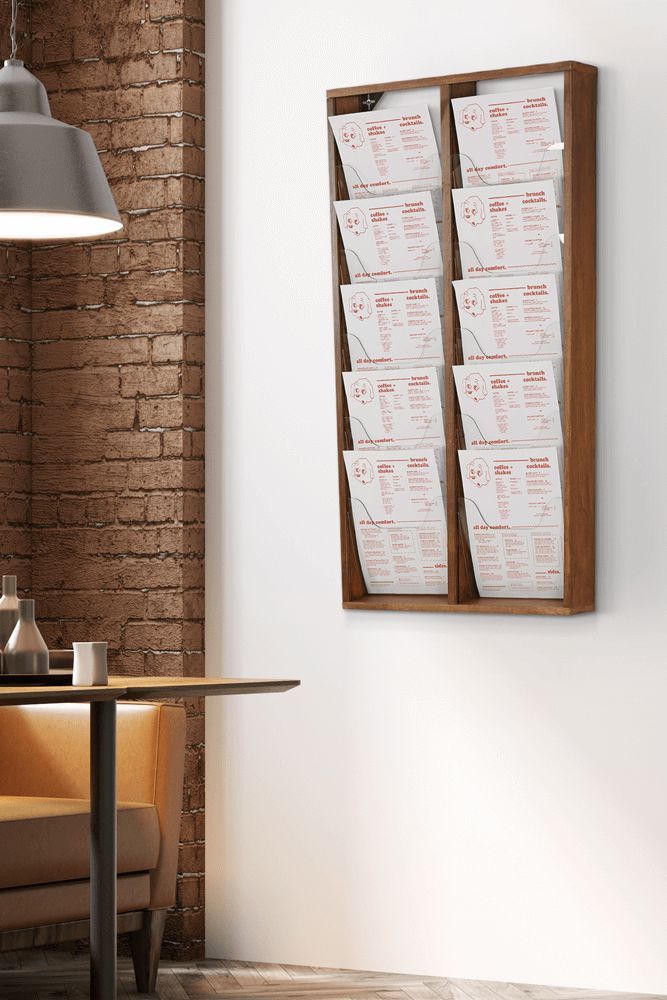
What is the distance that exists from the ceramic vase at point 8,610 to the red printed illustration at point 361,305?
1146mm

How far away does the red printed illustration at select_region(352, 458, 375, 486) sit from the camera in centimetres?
413

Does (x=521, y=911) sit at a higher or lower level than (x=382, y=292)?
lower

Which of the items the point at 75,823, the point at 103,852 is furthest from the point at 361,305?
the point at 103,852

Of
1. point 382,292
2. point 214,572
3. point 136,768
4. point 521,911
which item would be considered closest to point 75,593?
point 214,572

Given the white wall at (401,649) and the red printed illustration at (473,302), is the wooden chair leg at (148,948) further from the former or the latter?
the red printed illustration at (473,302)

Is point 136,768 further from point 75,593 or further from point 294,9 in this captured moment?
point 294,9

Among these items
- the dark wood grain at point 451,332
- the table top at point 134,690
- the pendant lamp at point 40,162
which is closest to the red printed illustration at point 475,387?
the dark wood grain at point 451,332

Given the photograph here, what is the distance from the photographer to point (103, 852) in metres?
3.24

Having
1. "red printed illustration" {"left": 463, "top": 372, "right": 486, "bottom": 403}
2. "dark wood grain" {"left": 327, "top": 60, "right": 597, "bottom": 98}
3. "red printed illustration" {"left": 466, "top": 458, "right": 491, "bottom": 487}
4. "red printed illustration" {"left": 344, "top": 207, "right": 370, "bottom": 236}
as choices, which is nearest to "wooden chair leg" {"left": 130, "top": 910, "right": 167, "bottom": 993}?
"red printed illustration" {"left": 466, "top": 458, "right": 491, "bottom": 487}

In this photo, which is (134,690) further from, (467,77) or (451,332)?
(467,77)

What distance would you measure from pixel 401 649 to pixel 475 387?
2.31ft

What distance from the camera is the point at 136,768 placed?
394 cm

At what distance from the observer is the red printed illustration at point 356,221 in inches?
162

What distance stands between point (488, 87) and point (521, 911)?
6.69 feet
